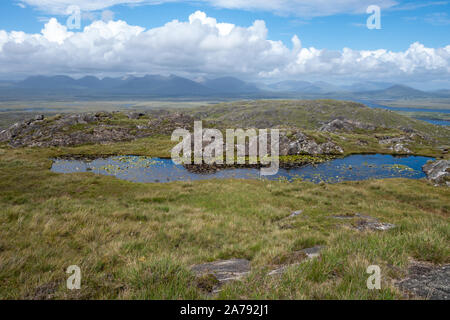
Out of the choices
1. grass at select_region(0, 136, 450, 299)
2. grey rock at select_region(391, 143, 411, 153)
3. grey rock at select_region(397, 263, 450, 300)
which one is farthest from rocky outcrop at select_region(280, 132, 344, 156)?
grey rock at select_region(397, 263, 450, 300)

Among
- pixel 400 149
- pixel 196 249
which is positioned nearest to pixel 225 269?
pixel 196 249

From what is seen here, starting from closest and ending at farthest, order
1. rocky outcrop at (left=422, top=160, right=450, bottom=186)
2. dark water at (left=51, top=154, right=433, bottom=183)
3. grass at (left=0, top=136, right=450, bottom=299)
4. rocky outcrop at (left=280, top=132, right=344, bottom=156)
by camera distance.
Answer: grass at (left=0, top=136, right=450, bottom=299) < rocky outcrop at (left=422, top=160, right=450, bottom=186) < dark water at (left=51, top=154, right=433, bottom=183) < rocky outcrop at (left=280, top=132, right=344, bottom=156)

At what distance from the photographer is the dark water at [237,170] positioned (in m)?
41.5

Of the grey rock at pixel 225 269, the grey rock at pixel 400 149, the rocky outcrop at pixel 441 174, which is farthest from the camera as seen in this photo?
the grey rock at pixel 400 149

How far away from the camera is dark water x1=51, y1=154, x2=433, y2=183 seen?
136 feet

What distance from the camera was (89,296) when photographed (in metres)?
5.64

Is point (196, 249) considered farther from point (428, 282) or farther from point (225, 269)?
point (428, 282)

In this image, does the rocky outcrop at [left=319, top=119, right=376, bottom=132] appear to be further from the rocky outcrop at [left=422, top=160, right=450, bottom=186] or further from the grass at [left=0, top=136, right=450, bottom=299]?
the grass at [left=0, top=136, right=450, bottom=299]

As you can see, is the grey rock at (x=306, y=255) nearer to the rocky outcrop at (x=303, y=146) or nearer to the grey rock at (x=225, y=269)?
the grey rock at (x=225, y=269)

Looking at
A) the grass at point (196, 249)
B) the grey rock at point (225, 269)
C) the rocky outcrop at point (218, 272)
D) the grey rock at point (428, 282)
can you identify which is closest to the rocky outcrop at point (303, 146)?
the grass at point (196, 249)

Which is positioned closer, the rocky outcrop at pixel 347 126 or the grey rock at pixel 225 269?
the grey rock at pixel 225 269

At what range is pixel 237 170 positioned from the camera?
4659 cm

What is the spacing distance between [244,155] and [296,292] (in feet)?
172

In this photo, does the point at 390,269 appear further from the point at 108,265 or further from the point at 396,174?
the point at 396,174
